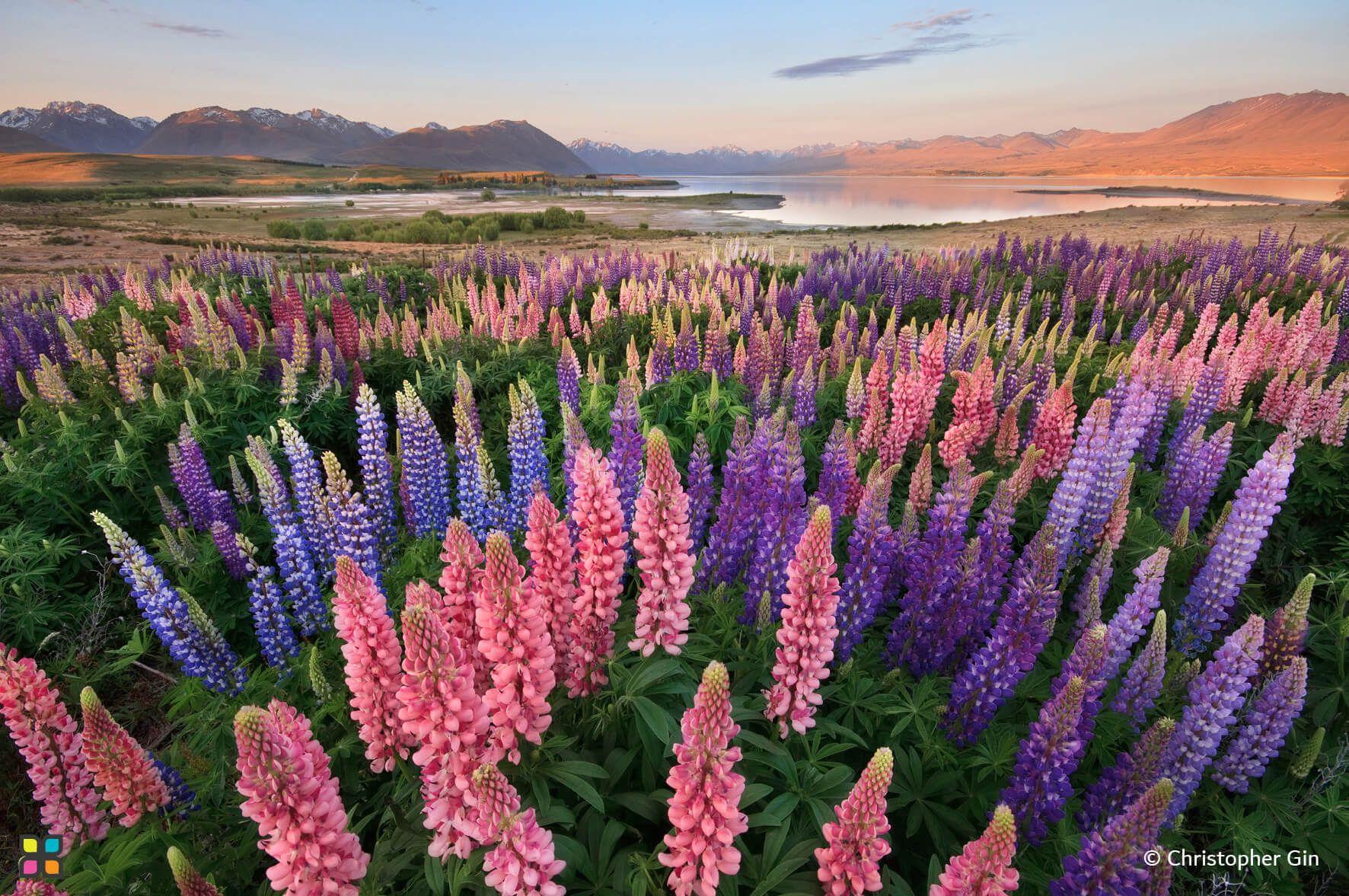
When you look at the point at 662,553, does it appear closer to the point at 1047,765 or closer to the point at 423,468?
the point at 1047,765

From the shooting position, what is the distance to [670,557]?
107 inches

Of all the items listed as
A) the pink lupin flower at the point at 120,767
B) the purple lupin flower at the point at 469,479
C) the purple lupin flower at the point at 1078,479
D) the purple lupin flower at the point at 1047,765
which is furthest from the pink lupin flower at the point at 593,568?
the purple lupin flower at the point at 1078,479

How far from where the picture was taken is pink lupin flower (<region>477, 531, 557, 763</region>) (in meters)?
2.17

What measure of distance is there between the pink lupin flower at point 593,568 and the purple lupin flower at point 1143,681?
2.79 meters

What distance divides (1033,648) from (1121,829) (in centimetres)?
104

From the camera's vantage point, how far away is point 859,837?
6.37 feet

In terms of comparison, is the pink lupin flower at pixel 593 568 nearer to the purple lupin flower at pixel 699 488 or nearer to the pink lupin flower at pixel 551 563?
the pink lupin flower at pixel 551 563

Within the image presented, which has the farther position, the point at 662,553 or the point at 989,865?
the point at 662,553

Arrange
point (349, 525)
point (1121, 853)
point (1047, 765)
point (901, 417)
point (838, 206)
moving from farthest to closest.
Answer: point (838, 206) < point (901, 417) < point (349, 525) < point (1047, 765) < point (1121, 853)

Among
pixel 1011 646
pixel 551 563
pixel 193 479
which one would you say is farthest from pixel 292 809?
pixel 193 479

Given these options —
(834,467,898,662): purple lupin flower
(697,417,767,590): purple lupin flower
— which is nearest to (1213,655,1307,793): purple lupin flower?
(834,467,898,662): purple lupin flower

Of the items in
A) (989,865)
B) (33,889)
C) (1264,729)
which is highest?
(989,865)

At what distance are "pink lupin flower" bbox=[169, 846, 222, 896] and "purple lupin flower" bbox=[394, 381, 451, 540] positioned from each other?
123 inches
